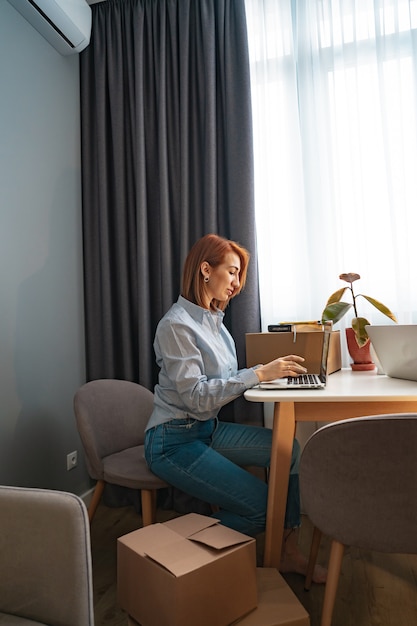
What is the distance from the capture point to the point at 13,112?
2.00 m

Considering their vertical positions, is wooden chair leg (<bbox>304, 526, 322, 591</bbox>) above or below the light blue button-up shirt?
below

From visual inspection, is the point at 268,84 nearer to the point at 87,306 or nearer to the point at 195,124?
the point at 195,124

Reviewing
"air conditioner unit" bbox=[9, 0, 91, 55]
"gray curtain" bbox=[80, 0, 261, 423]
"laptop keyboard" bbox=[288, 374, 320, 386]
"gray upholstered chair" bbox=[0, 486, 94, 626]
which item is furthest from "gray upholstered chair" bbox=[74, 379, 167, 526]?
"air conditioner unit" bbox=[9, 0, 91, 55]

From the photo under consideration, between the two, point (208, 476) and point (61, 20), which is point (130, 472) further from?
point (61, 20)

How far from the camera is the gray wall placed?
1.93m

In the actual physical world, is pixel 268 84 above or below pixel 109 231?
above

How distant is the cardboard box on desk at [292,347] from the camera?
1.74 m

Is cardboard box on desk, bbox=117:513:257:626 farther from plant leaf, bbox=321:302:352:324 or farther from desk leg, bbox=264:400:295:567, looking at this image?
plant leaf, bbox=321:302:352:324

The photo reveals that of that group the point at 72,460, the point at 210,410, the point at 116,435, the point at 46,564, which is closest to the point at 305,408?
the point at 210,410

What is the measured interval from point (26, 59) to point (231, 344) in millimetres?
1571

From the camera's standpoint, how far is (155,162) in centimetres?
Answer: 243

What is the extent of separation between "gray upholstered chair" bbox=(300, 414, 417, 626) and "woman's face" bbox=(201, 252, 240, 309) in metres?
0.84

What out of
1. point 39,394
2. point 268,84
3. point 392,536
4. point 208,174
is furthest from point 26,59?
point 392,536

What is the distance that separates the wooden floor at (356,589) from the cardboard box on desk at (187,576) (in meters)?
0.33
